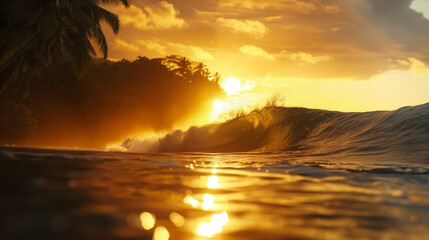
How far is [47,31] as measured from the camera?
1312 cm

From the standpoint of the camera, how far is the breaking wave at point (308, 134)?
12.5m

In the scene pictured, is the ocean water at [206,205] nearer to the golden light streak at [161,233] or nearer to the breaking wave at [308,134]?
the golden light streak at [161,233]

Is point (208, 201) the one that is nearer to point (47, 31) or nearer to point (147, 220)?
point (147, 220)

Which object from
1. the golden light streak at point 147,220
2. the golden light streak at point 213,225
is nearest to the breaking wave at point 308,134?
the golden light streak at point 213,225

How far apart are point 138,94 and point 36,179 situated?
31014mm

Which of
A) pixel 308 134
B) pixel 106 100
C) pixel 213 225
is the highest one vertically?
pixel 106 100

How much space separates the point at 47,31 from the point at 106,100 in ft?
56.9

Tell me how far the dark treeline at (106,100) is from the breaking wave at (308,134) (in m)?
6.55

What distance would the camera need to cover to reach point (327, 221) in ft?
7.52

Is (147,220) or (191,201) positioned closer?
(147,220)

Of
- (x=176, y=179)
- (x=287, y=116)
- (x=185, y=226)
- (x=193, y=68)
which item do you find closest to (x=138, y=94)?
(x=193, y=68)

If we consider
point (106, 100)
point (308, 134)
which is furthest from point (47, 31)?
point (106, 100)

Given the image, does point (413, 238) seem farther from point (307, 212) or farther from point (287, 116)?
point (287, 116)

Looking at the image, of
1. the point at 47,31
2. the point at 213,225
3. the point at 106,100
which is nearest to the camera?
the point at 213,225
